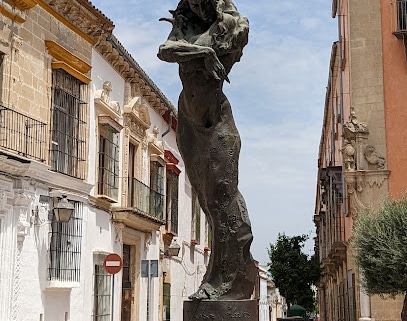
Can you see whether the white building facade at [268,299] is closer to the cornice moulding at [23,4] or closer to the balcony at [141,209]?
the balcony at [141,209]

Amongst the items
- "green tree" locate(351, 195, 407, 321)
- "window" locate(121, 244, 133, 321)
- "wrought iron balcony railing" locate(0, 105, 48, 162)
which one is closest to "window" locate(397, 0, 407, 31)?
"green tree" locate(351, 195, 407, 321)

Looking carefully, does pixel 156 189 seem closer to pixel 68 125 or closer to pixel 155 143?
pixel 155 143

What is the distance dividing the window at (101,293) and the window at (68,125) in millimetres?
2249

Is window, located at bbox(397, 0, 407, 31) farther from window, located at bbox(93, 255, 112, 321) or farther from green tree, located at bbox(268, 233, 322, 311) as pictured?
green tree, located at bbox(268, 233, 322, 311)

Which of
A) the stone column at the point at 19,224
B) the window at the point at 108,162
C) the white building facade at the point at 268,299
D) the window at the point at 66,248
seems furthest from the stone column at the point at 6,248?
the white building facade at the point at 268,299

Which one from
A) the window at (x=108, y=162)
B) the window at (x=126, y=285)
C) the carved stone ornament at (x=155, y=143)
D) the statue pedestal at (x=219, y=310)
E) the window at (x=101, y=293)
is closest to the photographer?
the statue pedestal at (x=219, y=310)

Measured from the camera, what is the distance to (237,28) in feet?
13.6

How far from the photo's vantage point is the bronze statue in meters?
4.11

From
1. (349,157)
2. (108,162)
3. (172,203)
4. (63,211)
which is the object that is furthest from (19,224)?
(172,203)

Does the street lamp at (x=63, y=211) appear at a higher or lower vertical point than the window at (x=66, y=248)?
higher

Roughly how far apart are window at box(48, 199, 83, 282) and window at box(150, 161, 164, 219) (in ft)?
17.5

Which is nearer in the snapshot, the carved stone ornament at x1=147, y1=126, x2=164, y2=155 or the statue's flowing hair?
the statue's flowing hair

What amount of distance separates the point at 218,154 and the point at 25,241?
26.9 ft

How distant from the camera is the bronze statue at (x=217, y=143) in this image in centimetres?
411
